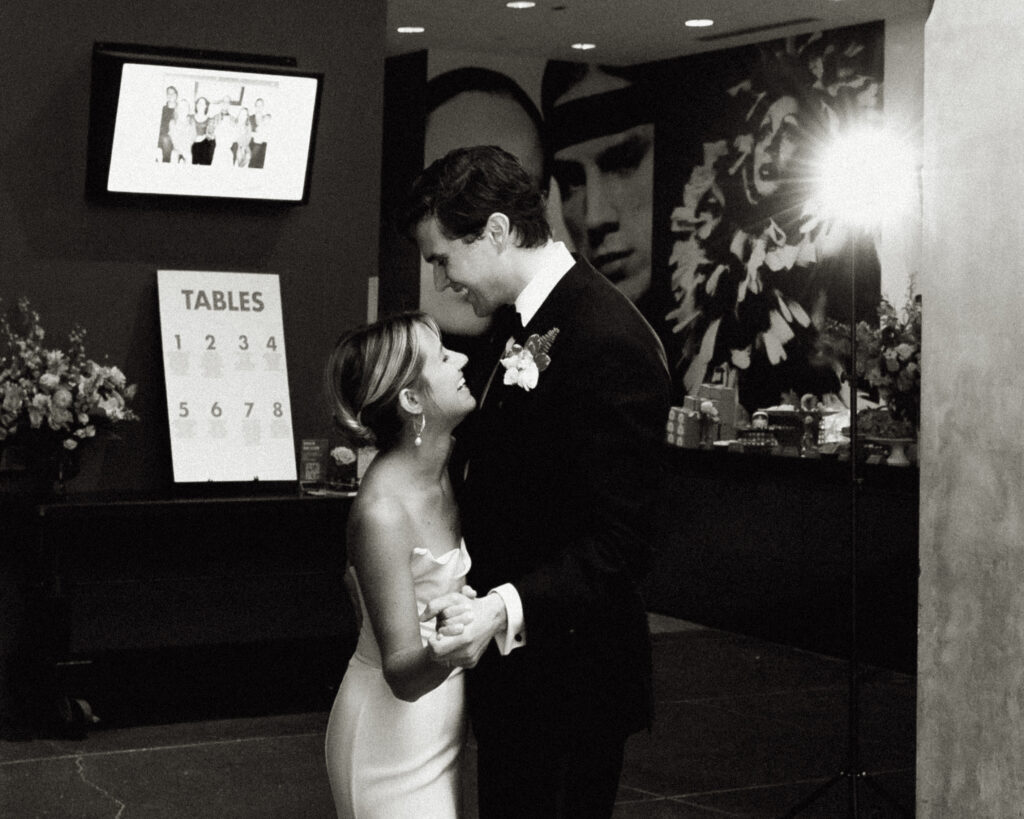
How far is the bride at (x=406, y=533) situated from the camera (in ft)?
7.98

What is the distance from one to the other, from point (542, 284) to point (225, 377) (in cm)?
379

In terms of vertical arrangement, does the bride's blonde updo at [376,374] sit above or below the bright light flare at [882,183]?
below

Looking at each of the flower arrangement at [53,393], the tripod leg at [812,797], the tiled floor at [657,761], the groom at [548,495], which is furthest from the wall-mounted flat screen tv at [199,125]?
the groom at [548,495]

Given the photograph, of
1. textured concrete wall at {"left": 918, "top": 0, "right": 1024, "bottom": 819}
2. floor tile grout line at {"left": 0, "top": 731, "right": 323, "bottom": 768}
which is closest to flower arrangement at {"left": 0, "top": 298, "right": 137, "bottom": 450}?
floor tile grout line at {"left": 0, "top": 731, "right": 323, "bottom": 768}

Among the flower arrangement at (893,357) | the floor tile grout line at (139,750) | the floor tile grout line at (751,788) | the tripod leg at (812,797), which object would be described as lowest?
the floor tile grout line at (751,788)

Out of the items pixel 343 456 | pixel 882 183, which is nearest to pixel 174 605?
pixel 343 456

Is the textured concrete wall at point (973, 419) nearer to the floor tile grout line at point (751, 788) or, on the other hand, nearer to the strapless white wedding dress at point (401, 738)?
the strapless white wedding dress at point (401, 738)

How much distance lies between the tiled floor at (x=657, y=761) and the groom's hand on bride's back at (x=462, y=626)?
265 centimetres

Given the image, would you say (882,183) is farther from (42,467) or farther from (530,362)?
(530,362)

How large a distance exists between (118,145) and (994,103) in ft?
11.9

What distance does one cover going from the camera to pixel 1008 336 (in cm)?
306

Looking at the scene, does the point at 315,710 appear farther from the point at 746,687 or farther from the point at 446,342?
the point at 446,342

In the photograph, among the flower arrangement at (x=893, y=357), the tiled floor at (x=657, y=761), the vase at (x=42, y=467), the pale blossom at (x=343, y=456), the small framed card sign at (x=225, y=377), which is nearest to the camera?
the tiled floor at (x=657, y=761)

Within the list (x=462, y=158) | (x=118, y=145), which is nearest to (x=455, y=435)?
(x=462, y=158)
